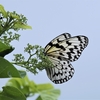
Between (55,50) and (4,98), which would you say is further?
(55,50)

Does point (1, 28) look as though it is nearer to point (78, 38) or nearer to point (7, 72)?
point (7, 72)

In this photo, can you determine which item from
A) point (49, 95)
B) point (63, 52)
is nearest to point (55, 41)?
point (63, 52)

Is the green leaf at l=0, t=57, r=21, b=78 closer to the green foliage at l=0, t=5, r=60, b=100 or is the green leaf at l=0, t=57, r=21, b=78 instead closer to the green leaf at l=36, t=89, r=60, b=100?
the green foliage at l=0, t=5, r=60, b=100

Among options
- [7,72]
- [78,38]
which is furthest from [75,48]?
[7,72]

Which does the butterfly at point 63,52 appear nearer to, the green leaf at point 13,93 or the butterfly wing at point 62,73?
the butterfly wing at point 62,73

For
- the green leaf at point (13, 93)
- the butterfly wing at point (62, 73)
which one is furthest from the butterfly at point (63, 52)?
the green leaf at point (13, 93)

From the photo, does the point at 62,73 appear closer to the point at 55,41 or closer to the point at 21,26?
the point at 55,41
